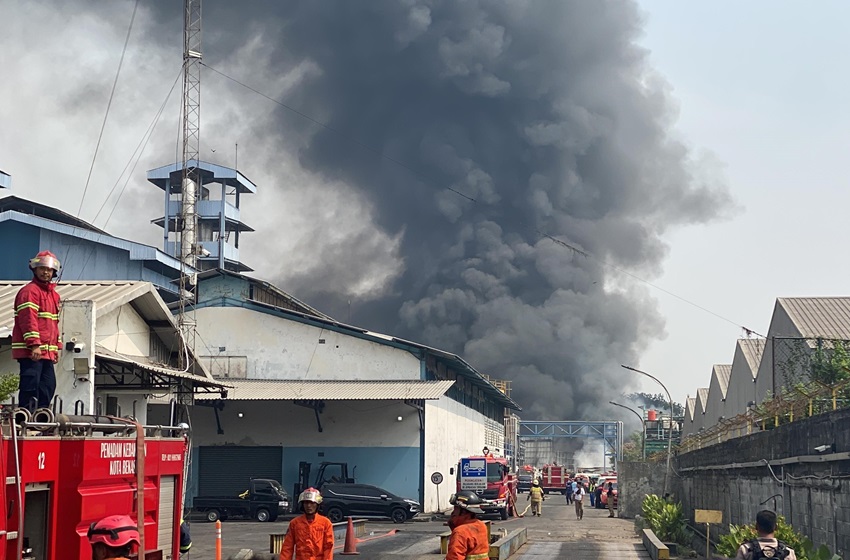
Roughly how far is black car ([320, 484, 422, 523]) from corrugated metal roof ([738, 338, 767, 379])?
18.5 metres

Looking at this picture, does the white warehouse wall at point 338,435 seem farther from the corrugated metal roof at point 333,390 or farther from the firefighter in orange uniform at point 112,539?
the firefighter in orange uniform at point 112,539

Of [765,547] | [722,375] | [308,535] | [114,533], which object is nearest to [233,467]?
[722,375]

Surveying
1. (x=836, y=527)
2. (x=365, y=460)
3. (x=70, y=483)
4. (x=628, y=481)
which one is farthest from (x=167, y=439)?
(x=628, y=481)

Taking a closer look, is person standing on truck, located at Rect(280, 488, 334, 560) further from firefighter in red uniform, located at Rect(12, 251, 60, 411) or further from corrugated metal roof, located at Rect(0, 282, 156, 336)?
corrugated metal roof, located at Rect(0, 282, 156, 336)

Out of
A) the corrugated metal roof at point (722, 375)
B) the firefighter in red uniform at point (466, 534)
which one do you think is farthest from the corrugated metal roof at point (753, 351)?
the firefighter in red uniform at point (466, 534)

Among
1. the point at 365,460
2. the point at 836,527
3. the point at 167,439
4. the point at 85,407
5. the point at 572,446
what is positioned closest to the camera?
the point at 167,439

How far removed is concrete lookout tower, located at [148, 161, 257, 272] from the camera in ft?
261

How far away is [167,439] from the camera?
32.5ft

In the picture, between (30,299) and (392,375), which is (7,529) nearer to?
(30,299)

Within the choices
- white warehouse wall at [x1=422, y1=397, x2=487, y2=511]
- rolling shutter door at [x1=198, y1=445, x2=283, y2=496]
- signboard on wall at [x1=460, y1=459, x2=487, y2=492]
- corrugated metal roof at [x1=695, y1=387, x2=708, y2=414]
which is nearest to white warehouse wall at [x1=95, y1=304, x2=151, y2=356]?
rolling shutter door at [x1=198, y1=445, x2=283, y2=496]

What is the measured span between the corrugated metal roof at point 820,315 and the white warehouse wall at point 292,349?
1679 centimetres

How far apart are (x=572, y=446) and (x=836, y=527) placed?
108980 millimetres

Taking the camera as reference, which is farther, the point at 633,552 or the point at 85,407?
the point at 633,552

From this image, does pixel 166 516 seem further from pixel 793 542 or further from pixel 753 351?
pixel 753 351
